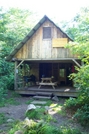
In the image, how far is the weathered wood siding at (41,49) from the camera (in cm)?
1302

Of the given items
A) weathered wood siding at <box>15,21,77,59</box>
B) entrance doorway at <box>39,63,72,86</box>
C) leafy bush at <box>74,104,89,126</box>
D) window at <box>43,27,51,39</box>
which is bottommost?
leafy bush at <box>74,104,89,126</box>

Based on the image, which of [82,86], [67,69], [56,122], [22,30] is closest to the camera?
[56,122]

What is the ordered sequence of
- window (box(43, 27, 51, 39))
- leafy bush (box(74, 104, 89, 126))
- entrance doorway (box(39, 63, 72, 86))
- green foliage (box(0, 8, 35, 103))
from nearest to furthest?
1. leafy bush (box(74, 104, 89, 126))
2. green foliage (box(0, 8, 35, 103))
3. window (box(43, 27, 51, 39))
4. entrance doorway (box(39, 63, 72, 86))

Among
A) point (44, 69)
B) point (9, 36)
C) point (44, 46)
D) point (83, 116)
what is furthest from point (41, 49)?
point (83, 116)

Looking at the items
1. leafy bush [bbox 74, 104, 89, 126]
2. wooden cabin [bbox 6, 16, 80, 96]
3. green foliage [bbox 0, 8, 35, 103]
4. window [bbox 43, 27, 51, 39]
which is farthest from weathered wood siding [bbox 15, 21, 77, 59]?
leafy bush [bbox 74, 104, 89, 126]

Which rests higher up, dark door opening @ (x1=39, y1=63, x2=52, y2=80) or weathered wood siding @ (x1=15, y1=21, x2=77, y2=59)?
weathered wood siding @ (x1=15, y1=21, x2=77, y2=59)

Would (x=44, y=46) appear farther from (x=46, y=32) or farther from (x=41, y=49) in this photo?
(x=46, y=32)

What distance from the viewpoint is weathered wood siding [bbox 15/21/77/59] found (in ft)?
42.7

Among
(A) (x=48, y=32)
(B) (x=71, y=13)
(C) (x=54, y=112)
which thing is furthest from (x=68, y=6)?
(C) (x=54, y=112)

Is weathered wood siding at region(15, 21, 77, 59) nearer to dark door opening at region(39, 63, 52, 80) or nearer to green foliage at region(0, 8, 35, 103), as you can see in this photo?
green foliage at region(0, 8, 35, 103)

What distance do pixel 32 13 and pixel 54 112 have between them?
1050 inches

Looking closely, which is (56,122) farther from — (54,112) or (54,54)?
(54,54)

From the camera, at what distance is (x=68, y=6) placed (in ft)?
96.3

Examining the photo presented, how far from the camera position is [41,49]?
43.7 ft
